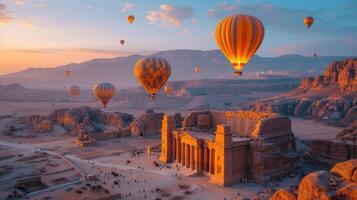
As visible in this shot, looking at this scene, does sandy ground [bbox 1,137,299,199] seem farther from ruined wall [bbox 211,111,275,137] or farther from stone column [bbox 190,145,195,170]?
ruined wall [bbox 211,111,275,137]

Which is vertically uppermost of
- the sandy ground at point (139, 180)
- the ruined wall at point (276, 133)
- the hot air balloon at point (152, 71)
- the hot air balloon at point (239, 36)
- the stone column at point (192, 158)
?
the hot air balloon at point (239, 36)

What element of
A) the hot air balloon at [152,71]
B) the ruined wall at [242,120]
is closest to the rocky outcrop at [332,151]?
the ruined wall at [242,120]

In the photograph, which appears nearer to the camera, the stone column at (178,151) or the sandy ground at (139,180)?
the sandy ground at (139,180)

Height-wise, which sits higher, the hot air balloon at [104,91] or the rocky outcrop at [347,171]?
the hot air balloon at [104,91]

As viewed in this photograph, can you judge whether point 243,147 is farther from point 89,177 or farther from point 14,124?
point 14,124

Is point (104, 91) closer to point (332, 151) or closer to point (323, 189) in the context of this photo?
point (332, 151)

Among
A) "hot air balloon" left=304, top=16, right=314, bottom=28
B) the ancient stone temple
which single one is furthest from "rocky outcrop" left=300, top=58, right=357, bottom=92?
the ancient stone temple

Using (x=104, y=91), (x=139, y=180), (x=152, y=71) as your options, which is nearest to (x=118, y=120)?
(x=104, y=91)

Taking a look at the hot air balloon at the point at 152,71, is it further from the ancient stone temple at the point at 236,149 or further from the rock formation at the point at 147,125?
the rock formation at the point at 147,125
